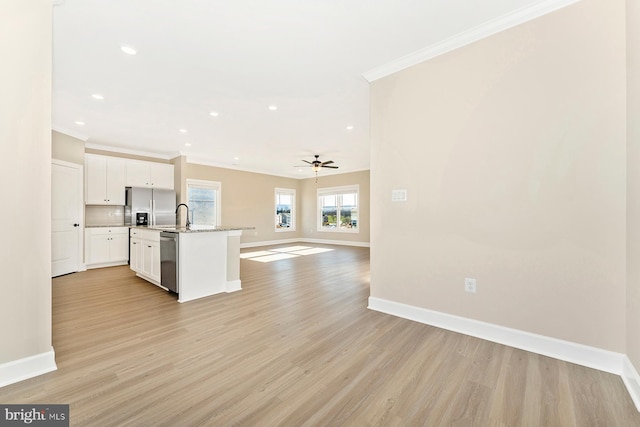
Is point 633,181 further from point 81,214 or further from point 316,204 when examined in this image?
point 316,204

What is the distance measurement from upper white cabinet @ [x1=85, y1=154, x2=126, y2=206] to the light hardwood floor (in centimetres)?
359

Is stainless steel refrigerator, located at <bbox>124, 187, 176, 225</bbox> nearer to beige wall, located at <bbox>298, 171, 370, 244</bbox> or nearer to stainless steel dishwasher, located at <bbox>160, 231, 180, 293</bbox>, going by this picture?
stainless steel dishwasher, located at <bbox>160, 231, 180, 293</bbox>

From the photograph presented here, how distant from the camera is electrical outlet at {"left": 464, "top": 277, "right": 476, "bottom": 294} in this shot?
2466mm

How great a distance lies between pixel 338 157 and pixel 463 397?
256 inches

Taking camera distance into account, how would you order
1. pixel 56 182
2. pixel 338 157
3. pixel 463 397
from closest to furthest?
pixel 463 397 < pixel 56 182 < pixel 338 157

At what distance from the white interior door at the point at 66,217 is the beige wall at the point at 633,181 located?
7.40 metres

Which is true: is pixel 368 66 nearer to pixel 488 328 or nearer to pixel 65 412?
pixel 488 328

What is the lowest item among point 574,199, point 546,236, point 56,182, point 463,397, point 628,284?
point 463,397

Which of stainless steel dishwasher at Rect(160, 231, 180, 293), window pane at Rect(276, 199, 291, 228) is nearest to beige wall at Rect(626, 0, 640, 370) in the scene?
stainless steel dishwasher at Rect(160, 231, 180, 293)

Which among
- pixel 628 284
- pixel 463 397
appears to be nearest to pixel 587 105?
pixel 628 284

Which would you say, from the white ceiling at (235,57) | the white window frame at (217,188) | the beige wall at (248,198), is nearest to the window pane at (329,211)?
the beige wall at (248,198)

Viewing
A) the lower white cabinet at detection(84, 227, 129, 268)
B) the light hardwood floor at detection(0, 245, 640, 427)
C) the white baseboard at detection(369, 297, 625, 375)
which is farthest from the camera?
the lower white cabinet at detection(84, 227, 129, 268)

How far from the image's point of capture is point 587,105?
1.99 metres

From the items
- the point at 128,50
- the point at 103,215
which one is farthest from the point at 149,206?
the point at 128,50
